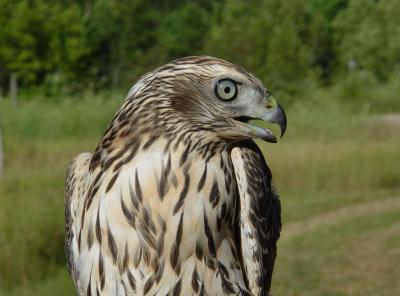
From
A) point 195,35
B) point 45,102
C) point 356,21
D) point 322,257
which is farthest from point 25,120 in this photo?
point 356,21

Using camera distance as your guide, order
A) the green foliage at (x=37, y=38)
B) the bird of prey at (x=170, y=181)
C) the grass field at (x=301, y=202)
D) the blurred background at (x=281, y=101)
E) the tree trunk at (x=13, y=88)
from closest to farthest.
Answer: the bird of prey at (x=170, y=181)
the grass field at (x=301, y=202)
the blurred background at (x=281, y=101)
the green foliage at (x=37, y=38)
the tree trunk at (x=13, y=88)

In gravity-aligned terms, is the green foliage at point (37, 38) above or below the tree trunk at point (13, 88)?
above

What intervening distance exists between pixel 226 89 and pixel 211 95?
0.12 feet

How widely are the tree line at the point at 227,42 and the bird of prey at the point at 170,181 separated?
58.5 feet

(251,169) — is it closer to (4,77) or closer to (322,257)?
(322,257)

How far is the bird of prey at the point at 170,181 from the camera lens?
1.78m

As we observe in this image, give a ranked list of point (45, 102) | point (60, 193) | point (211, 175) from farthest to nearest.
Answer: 1. point (45, 102)
2. point (60, 193)
3. point (211, 175)

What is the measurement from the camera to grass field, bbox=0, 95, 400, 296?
6320 mm

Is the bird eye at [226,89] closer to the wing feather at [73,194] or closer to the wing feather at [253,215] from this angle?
the wing feather at [253,215]

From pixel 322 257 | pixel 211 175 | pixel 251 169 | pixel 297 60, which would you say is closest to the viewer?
pixel 211 175

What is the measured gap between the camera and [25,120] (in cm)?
1511

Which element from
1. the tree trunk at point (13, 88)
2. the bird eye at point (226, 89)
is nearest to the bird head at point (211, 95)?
the bird eye at point (226, 89)

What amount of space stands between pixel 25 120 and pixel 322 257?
28.4ft

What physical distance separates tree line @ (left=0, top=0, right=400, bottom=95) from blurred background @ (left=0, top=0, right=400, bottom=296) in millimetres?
42
